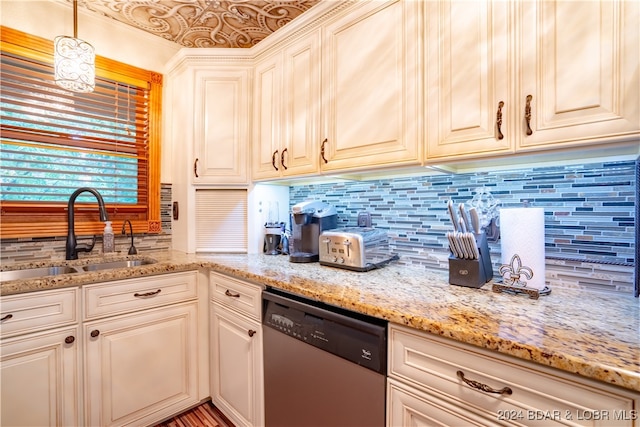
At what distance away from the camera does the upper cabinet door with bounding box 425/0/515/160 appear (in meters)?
1.00

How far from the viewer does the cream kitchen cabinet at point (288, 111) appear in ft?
5.32

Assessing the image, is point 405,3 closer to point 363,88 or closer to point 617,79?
point 363,88

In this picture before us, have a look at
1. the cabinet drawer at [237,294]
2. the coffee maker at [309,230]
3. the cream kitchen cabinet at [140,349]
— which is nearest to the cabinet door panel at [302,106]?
the coffee maker at [309,230]

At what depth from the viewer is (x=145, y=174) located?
86.0 inches

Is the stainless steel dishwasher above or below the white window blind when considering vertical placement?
below

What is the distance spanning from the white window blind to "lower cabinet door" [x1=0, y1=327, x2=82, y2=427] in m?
0.89

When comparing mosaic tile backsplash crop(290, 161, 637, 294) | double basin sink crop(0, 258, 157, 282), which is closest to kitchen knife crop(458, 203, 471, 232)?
mosaic tile backsplash crop(290, 161, 637, 294)

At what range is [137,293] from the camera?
1532 millimetres

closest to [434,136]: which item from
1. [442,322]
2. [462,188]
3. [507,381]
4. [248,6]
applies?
[462,188]

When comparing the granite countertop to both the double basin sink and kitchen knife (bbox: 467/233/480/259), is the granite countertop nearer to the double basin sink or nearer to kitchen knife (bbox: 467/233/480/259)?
kitchen knife (bbox: 467/233/480/259)

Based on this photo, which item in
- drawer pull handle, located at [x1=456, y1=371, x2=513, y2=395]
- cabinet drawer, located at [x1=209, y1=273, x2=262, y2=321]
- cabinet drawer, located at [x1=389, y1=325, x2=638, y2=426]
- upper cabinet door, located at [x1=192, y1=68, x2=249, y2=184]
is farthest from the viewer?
upper cabinet door, located at [x1=192, y1=68, x2=249, y2=184]

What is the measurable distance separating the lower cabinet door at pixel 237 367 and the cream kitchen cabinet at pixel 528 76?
1.18 m

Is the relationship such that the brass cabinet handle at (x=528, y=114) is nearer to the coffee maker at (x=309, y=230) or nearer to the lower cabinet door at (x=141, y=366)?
the coffee maker at (x=309, y=230)

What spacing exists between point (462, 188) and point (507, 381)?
0.90 m
